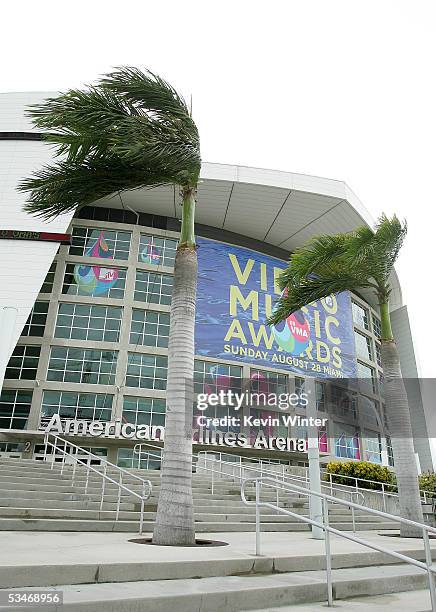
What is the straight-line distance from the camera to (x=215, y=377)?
33.8 m

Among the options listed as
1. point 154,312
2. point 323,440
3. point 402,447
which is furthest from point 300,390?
point 402,447

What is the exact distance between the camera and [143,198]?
116 ft

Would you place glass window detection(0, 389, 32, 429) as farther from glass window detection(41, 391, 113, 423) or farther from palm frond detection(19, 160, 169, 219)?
palm frond detection(19, 160, 169, 219)

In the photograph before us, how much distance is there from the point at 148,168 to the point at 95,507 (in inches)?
289

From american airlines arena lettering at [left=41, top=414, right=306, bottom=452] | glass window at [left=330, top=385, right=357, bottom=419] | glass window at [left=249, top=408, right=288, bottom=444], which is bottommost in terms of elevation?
american airlines arena lettering at [left=41, top=414, right=306, bottom=452]

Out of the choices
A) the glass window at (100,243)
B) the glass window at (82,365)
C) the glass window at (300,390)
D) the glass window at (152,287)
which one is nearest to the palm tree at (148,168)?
the glass window at (82,365)

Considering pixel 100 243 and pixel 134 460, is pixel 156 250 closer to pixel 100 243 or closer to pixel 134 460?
pixel 100 243

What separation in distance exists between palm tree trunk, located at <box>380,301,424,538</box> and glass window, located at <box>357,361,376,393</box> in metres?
30.7


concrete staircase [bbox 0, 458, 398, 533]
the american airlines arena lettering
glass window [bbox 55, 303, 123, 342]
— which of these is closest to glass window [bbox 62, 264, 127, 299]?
glass window [bbox 55, 303, 123, 342]

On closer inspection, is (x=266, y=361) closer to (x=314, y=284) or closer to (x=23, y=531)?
(x=314, y=284)

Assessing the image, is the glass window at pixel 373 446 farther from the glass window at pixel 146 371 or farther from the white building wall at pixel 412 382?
the glass window at pixel 146 371

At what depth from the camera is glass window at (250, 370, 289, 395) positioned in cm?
3481

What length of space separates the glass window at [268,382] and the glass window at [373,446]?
10630mm

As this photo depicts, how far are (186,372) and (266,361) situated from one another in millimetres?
28262
